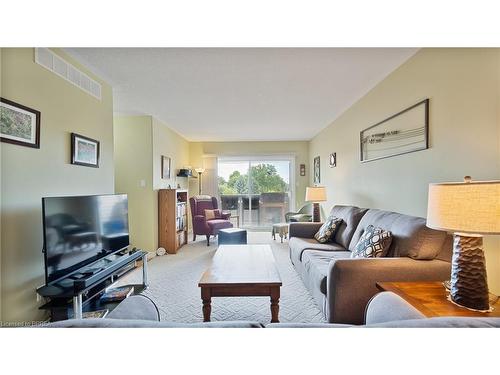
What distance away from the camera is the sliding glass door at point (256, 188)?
6535 mm

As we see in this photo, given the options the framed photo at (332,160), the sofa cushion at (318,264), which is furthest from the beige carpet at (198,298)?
the framed photo at (332,160)

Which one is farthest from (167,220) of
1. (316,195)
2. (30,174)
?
(316,195)

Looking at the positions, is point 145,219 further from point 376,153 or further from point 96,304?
point 376,153

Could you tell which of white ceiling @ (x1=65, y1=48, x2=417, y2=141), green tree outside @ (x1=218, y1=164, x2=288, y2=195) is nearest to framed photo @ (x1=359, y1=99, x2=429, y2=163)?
white ceiling @ (x1=65, y1=48, x2=417, y2=141)

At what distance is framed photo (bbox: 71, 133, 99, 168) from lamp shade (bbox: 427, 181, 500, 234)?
282cm

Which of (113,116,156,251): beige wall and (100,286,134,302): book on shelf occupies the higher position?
(113,116,156,251): beige wall

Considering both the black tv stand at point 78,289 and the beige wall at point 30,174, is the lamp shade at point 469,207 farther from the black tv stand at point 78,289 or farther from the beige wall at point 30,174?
the beige wall at point 30,174

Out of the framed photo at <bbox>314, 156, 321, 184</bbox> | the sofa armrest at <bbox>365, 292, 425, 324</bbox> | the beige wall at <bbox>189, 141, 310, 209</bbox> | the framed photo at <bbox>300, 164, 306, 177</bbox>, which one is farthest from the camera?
the framed photo at <bbox>300, 164, 306, 177</bbox>

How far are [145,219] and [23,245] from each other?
2.37m

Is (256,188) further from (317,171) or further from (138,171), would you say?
(138,171)

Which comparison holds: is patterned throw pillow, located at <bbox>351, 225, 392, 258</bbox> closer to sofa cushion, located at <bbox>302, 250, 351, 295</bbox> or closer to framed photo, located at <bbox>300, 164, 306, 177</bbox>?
sofa cushion, located at <bbox>302, 250, 351, 295</bbox>

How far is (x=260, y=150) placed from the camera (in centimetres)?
640

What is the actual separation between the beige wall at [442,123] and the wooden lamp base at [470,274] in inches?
19.7

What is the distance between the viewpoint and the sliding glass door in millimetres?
6535
